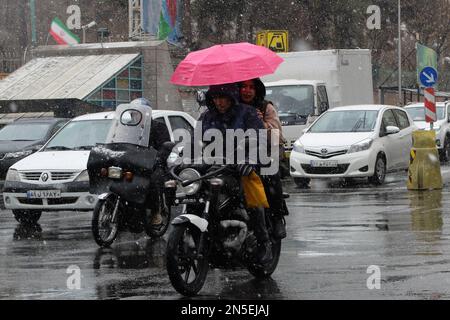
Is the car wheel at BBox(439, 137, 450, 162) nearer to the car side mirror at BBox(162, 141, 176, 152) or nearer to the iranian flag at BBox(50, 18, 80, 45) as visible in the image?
the car side mirror at BBox(162, 141, 176, 152)

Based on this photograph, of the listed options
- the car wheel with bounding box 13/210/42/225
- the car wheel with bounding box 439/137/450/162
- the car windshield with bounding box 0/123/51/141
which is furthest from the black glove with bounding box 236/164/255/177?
the car wheel with bounding box 439/137/450/162

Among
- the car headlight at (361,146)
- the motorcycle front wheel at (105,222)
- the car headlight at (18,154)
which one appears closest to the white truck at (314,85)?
the car headlight at (361,146)

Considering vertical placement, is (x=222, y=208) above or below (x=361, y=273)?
above

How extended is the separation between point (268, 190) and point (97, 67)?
112ft

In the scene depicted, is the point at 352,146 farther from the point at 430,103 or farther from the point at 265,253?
the point at 265,253

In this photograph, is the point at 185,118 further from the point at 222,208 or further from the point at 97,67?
the point at 97,67

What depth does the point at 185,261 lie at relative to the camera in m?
9.31

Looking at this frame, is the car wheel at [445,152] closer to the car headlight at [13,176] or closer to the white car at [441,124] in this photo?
the white car at [441,124]

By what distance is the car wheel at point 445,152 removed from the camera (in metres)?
32.6

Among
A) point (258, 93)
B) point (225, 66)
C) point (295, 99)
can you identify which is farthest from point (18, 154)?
point (225, 66)

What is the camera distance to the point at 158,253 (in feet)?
41.3

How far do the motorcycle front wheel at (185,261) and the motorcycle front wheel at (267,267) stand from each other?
68cm

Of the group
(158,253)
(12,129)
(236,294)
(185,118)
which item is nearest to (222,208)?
(236,294)

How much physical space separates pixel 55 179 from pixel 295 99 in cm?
1199
